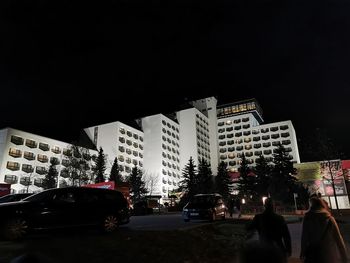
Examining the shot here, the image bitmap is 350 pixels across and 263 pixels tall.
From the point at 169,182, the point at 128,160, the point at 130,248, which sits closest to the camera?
the point at 130,248

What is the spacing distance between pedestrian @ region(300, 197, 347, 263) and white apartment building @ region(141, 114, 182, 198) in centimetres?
8742

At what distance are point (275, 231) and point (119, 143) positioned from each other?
87073mm

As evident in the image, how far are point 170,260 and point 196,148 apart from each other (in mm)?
105331

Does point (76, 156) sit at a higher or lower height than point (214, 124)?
lower

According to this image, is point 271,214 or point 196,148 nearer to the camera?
point 271,214

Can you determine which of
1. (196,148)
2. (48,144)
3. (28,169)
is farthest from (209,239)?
(196,148)

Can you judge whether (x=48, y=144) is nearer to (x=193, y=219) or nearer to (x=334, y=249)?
(x=193, y=219)

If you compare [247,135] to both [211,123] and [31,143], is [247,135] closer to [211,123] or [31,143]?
[211,123]

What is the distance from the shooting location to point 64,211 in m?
10.1

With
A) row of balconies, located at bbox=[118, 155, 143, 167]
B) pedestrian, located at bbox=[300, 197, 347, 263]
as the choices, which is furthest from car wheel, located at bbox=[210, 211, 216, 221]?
row of balconies, located at bbox=[118, 155, 143, 167]

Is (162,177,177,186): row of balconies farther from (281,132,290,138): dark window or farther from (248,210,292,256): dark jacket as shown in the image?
(248,210,292,256): dark jacket

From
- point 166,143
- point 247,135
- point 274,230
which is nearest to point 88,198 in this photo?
point 274,230

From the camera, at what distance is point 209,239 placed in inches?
432

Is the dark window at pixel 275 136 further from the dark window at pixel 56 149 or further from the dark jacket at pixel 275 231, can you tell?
the dark jacket at pixel 275 231
